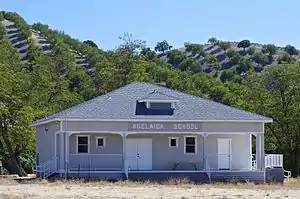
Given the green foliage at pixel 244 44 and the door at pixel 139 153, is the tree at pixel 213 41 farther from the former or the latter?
the door at pixel 139 153

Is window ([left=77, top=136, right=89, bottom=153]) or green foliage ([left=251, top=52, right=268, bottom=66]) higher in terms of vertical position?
green foliage ([left=251, top=52, right=268, bottom=66])

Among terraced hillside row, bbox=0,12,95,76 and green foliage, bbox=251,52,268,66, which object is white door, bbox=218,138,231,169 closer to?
terraced hillside row, bbox=0,12,95,76

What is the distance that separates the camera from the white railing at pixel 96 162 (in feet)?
140

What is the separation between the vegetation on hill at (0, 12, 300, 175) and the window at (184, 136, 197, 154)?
13.4 m

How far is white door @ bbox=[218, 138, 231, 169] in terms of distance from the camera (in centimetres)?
4488

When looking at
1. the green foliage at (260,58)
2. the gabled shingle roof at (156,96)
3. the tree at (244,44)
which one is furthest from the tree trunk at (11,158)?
the tree at (244,44)

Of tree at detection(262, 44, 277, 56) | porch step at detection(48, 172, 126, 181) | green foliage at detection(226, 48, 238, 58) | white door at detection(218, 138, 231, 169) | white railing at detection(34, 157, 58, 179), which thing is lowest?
porch step at detection(48, 172, 126, 181)

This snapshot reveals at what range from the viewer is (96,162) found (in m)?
43.1

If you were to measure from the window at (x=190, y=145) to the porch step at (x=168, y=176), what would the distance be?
2.30 m

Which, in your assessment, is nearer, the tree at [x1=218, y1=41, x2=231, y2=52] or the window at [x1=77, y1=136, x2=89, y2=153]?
the window at [x1=77, y1=136, x2=89, y2=153]

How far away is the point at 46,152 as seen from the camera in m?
47.1

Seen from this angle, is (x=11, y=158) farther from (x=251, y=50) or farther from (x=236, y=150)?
(x=251, y=50)

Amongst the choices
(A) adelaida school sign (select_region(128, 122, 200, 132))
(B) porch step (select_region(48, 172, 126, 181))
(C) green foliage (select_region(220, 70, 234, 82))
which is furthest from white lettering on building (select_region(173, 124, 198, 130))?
(C) green foliage (select_region(220, 70, 234, 82))

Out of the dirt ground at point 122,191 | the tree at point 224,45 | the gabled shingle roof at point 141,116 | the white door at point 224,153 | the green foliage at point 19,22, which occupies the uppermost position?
the green foliage at point 19,22
